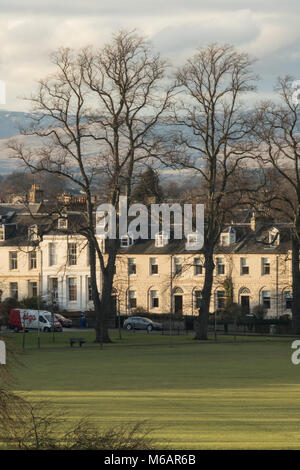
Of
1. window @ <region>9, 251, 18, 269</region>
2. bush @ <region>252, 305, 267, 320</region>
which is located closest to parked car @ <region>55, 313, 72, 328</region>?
window @ <region>9, 251, 18, 269</region>

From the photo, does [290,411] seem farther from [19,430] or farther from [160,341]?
[160,341]

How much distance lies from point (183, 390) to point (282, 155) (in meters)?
46.7

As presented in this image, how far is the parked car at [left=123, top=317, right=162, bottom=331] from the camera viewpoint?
9550cm

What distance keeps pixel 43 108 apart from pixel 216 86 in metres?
13.5

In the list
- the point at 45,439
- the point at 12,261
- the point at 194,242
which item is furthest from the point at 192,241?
the point at 45,439

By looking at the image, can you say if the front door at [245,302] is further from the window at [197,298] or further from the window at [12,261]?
the window at [12,261]

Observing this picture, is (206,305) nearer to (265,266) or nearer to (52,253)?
(265,266)

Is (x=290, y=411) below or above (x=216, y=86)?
below

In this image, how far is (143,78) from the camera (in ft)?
238

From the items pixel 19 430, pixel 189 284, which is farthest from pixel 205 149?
pixel 19 430

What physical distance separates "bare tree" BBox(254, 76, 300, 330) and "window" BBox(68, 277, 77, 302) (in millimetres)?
36443

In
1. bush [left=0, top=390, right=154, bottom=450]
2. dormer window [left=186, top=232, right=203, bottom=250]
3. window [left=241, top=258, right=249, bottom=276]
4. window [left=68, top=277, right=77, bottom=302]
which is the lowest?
bush [left=0, top=390, right=154, bottom=450]

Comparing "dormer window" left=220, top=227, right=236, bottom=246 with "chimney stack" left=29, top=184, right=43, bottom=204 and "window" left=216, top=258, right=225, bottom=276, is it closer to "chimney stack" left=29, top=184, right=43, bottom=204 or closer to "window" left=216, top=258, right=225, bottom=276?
"window" left=216, top=258, right=225, bottom=276

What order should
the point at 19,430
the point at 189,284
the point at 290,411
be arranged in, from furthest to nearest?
the point at 189,284 → the point at 290,411 → the point at 19,430
